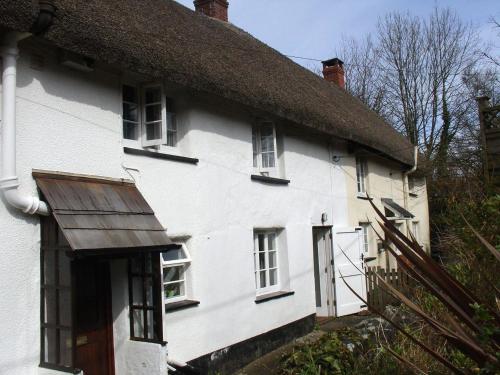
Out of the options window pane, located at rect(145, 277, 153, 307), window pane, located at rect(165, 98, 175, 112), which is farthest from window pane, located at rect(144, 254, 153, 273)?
window pane, located at rect(165, 98, 175, 112)

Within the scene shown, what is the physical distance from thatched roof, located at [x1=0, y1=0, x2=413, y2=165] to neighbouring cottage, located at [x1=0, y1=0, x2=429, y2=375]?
31 mm

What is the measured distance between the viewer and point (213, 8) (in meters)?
13.3

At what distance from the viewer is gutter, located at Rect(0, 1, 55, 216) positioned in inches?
188

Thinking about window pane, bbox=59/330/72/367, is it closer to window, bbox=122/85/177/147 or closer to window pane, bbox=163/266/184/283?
window pane, bbox=163/266/184/283

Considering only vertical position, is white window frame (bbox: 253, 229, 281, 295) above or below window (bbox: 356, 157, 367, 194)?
below

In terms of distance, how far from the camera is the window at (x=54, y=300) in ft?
16.6

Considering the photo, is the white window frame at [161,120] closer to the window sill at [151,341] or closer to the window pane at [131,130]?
the window pane at [131,130]

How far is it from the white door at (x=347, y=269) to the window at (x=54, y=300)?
700 cm

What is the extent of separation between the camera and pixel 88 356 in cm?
575

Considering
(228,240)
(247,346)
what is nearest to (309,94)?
(228,240)

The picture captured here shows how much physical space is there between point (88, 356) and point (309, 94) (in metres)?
8.21

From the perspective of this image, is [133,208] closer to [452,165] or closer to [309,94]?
[309,94]

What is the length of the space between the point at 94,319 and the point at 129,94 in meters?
3.00

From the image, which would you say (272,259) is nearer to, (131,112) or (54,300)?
(131,112)
